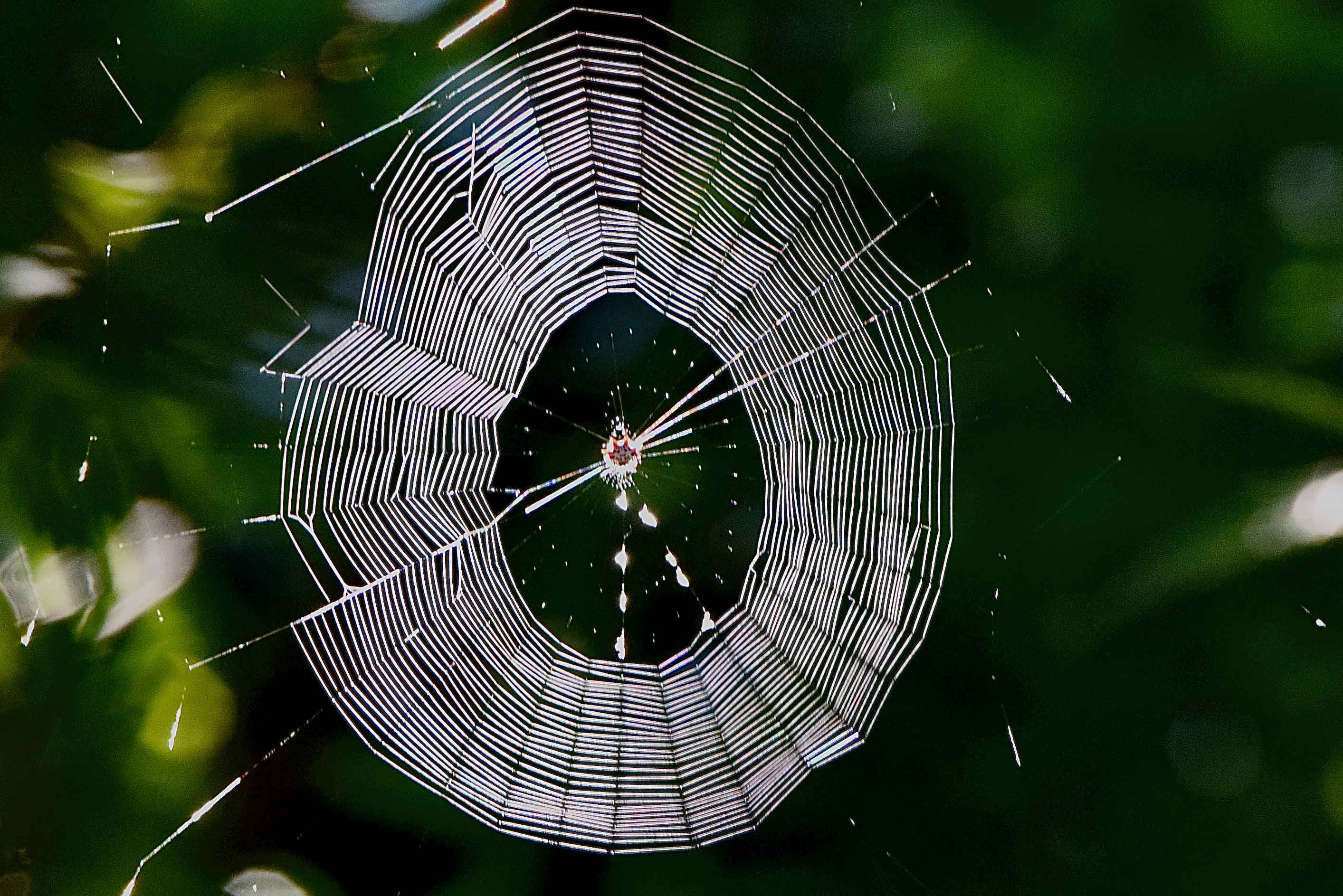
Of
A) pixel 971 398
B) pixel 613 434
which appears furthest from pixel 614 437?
pixel 971 398

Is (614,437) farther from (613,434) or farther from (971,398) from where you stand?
(971,398)

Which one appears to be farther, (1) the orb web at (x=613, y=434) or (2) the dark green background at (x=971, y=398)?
(1) the orb web at (x=613, y=434)

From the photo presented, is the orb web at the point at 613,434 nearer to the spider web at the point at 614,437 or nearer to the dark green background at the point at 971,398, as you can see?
the spider web at the point at 614,437

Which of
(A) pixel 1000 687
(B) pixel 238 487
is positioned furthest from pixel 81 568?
(A) pixel 1000 687

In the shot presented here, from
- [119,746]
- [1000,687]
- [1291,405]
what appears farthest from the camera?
[1000,687]

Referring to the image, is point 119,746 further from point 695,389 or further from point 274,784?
point 695,389

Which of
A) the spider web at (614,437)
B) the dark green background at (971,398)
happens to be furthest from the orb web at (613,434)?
the dark green background at (971,398)
